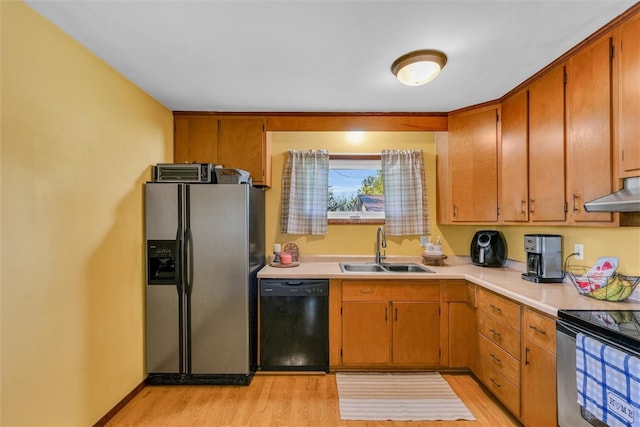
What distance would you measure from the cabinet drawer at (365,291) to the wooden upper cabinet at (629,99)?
67.1 inches

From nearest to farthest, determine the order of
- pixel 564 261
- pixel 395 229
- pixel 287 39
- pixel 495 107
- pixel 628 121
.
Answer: pixel 628 121, pixel 287 39, pixel 564 261, pixel 495 107, pixel 395 229

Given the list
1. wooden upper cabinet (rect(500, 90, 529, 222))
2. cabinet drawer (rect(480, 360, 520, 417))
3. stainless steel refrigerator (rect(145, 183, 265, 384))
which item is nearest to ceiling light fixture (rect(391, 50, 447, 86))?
wooden upper cabinet (rect(500, 90, 529, 222))

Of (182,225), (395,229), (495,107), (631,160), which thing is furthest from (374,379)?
(495,107)

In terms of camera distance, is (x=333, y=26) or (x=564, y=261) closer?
(x=333, y=26)

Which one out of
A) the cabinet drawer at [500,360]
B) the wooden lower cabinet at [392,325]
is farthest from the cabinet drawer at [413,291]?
the cabinet drawer at [500,360]

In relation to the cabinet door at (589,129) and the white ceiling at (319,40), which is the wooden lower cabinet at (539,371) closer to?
the cabinet door at (589,129)

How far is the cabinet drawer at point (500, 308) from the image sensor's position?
1.91 m

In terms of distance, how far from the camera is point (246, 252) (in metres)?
2.40

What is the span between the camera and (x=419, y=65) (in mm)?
1885

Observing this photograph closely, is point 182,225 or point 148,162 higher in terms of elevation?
point 148,162

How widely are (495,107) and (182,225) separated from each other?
9.53ft

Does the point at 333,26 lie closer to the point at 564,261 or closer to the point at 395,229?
the point at 395,229

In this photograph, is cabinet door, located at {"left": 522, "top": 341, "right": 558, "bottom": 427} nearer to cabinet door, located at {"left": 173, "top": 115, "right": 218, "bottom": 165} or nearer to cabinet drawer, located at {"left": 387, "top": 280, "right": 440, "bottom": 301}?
cabinet drawer, located at {"left": 387, "top": 280, "right": 440, "bottom": 301}

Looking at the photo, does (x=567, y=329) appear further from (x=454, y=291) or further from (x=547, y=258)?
(x=454, y=291)
